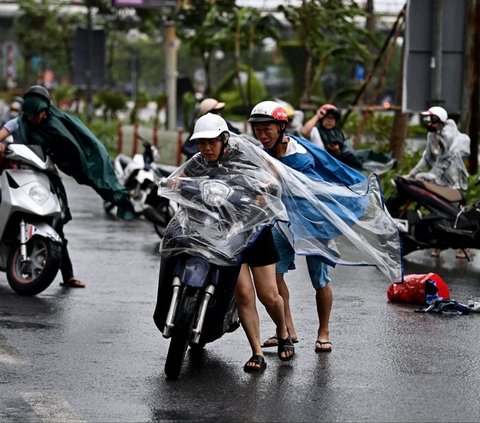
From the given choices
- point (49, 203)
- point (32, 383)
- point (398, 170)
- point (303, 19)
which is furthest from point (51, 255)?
point (303, 19)

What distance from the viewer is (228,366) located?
8.54 m

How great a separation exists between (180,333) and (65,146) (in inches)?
180

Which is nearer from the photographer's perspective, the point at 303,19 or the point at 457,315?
the point at 457,315

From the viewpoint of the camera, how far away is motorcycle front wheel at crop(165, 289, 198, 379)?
7.92 meters

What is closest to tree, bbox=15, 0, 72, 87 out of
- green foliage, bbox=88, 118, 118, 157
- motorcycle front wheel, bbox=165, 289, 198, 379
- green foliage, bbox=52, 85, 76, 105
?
green foliage, bbox=52, 85, 76, 105

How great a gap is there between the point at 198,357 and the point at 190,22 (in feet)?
93.2

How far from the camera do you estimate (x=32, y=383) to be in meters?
7.81

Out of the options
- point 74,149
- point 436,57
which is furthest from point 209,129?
point 436,57

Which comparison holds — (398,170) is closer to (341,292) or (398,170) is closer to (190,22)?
(341,292)

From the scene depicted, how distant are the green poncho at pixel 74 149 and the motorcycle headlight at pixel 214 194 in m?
3.71

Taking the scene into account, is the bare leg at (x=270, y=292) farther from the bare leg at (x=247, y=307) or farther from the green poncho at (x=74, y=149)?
A: the green poncho at (x=74, y=149)

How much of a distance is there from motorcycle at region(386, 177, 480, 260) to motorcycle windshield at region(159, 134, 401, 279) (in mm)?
4894

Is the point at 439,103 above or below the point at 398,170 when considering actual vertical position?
above

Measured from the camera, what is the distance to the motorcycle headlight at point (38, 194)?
11.8m
